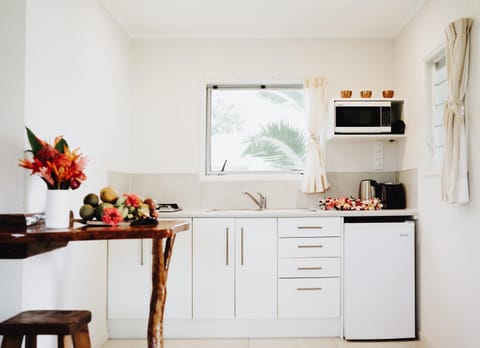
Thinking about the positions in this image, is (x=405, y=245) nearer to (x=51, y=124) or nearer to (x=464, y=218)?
(x=464, y=218)

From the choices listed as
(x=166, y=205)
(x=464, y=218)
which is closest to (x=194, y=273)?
(x=166, y=205)

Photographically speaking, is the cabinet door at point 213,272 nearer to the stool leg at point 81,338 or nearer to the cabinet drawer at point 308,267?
the cabinet drawer at point 308,267

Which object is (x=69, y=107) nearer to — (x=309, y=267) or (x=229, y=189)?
(x=229, y=189)

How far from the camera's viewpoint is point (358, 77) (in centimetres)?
376

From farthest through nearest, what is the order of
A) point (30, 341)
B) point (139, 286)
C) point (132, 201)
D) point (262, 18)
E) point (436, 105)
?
point (262, 18), point (139, 286), point (436, 105), point (132, 201), point (30, 341)

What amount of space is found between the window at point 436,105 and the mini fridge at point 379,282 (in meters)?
0.57

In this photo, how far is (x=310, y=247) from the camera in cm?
313

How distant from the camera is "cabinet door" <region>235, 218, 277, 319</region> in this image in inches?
123

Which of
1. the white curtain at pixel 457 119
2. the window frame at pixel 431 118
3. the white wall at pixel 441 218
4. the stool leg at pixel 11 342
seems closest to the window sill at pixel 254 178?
the white wall at pixel 441 218

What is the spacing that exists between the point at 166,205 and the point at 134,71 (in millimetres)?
1323

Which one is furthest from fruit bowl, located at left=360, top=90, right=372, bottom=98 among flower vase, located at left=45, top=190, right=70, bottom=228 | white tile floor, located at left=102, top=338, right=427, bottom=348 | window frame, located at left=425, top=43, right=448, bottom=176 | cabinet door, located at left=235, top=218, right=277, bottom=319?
flower vase, located at left=45, top=190, right=70, bottom=228

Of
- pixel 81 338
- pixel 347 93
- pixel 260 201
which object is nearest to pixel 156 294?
pixel 81 338

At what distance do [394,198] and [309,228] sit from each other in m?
0.84

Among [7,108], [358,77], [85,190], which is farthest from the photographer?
[358,77]
